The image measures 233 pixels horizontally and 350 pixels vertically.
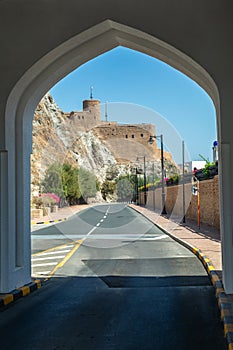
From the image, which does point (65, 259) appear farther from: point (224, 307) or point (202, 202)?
point (202, 202)

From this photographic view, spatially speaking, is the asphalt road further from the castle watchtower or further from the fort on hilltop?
the castle watchtower

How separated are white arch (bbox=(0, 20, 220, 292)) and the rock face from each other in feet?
115

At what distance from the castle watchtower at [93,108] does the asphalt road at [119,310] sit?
10960cm

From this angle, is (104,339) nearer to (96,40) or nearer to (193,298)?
(193,298)

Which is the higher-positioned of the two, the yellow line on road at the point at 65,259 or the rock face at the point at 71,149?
the rock face at the point at 71,149

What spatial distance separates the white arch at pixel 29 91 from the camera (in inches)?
290

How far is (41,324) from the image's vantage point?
18.9 ft

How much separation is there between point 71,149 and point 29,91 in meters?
78.2

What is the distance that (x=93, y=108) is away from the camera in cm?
11956

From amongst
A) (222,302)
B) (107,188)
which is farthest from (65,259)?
(107,188)

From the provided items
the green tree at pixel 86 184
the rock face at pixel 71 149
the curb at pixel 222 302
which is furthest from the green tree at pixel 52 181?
the curb at pixel 222 302

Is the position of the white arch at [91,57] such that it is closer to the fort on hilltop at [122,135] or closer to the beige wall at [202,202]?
the beige wall at [202,202]

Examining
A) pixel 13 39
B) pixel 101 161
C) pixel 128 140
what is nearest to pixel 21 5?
pixel 13 39

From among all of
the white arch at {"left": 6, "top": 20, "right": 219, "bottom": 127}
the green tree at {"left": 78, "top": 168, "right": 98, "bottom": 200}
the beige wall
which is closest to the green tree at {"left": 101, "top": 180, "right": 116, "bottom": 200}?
the green tree at {"left": 78, "top": 168, "right": 98, "bottom": 200}
